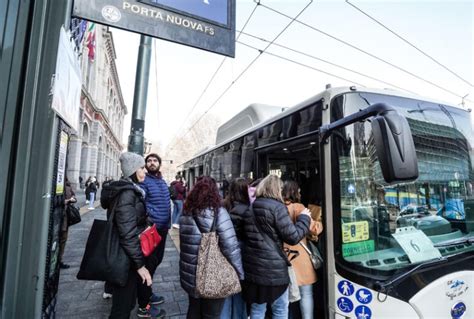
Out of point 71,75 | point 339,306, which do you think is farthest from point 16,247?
point 339,306

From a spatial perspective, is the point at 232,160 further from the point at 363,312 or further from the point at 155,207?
the point at 363,312

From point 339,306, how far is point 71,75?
249 centimetres

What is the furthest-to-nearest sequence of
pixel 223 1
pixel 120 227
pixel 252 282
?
pixel 252 282, pixel 120 227, pixel 223 1

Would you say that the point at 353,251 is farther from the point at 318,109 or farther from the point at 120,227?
the point at 120,227

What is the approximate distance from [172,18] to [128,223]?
1731 millimetres

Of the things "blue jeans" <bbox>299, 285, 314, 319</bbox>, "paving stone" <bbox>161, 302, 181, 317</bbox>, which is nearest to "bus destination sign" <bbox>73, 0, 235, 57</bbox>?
"blue jeans" <bbox>299, 285, 314, 319</bbox>

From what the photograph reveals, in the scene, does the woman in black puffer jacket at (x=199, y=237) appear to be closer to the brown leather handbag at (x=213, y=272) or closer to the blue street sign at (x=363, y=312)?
the brown leather handbag at (x=213, y=272)

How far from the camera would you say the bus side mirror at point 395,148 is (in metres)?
1.74

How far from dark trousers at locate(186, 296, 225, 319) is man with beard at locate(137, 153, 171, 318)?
103cm

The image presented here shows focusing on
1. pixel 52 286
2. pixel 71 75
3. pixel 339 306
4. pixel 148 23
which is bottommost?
pixel 339 306

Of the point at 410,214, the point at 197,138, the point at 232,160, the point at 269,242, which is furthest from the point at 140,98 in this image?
the point at 197,138

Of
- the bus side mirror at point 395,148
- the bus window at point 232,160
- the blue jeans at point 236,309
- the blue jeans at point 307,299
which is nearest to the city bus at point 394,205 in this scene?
the bus side mirror at point 395,148

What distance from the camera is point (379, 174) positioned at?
2262 millimetres

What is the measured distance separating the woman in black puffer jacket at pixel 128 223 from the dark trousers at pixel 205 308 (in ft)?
1.62
